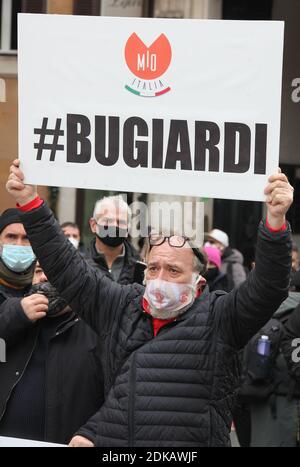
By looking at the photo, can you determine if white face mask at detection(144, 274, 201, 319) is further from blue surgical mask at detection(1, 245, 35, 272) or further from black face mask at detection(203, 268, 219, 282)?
black face mask at detection(203, 268, 219, 282)

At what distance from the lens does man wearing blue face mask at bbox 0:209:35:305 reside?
175 inches

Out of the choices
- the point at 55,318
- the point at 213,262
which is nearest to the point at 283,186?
the point at 55,318

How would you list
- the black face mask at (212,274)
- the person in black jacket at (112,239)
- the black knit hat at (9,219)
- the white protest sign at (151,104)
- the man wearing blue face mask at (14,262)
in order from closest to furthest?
the white protest sign at (151,104) → the man wearing blue face mask at (14,262) → the black knit hat at (9,219) → the person in black jacket at (112,239) → the black face mask at (212,274)

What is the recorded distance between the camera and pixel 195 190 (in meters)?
3.46

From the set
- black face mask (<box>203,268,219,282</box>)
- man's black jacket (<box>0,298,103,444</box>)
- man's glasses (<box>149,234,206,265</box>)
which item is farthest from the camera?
black face mask (<box>203,268,219,282</box>)

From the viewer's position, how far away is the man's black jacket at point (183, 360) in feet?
10.7

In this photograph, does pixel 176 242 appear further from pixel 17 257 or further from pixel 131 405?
pixel 17 257

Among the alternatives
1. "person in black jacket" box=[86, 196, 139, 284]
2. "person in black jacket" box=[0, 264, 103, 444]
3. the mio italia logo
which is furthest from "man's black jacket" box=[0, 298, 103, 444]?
"person in black jacket" box=[86, 196, 139, 284]

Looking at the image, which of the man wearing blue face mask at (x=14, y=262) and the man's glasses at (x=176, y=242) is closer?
the man's glasses at (x=176, y=242)

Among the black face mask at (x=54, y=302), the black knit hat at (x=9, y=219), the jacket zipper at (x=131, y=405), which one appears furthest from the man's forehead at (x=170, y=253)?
the black knit hat at (x=9, y=219)

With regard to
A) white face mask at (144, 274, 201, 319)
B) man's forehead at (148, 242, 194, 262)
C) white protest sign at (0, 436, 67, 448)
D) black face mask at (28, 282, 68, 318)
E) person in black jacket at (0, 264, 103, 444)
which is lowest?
white protest sign at (0, 436, 67, 448)

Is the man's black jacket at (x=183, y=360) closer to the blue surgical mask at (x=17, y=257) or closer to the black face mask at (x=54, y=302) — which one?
the black face mask at (x=54, y=302)

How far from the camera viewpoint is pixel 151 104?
348 centimetres

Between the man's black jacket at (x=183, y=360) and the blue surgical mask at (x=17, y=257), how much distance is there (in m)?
0.94
